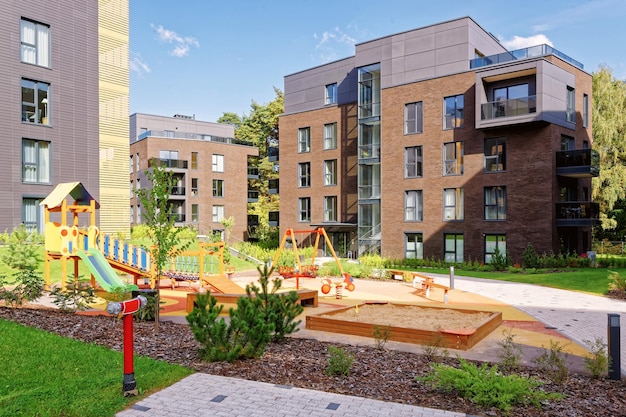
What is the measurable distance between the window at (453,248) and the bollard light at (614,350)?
24279mm

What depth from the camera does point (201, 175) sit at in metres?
53.0

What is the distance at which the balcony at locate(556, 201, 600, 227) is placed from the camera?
95.8 feet

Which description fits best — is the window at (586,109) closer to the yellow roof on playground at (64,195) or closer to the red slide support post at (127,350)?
the yellow roof on playground at (64,195)

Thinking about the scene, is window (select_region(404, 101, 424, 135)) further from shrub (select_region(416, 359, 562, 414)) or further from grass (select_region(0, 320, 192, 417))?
grass (select_region(0, 320, 192, 417))

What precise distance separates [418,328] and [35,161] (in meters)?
24.8

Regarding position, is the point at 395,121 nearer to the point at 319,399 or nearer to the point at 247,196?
the point at 247,196

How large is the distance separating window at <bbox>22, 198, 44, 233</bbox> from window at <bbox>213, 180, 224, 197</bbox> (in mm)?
26854

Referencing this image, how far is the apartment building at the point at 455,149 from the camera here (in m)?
29.5

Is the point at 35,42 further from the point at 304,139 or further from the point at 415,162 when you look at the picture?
the point at 415,162

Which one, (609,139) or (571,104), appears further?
(609,139)

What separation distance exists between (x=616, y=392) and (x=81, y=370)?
8.30 m

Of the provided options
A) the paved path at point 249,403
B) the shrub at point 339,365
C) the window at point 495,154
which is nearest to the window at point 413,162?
the window at point 495,154

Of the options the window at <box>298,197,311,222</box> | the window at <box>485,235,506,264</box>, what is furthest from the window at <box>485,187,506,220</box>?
the window at <box>298,197,311,222</box>

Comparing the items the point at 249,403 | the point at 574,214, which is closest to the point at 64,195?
the point at 249,403
